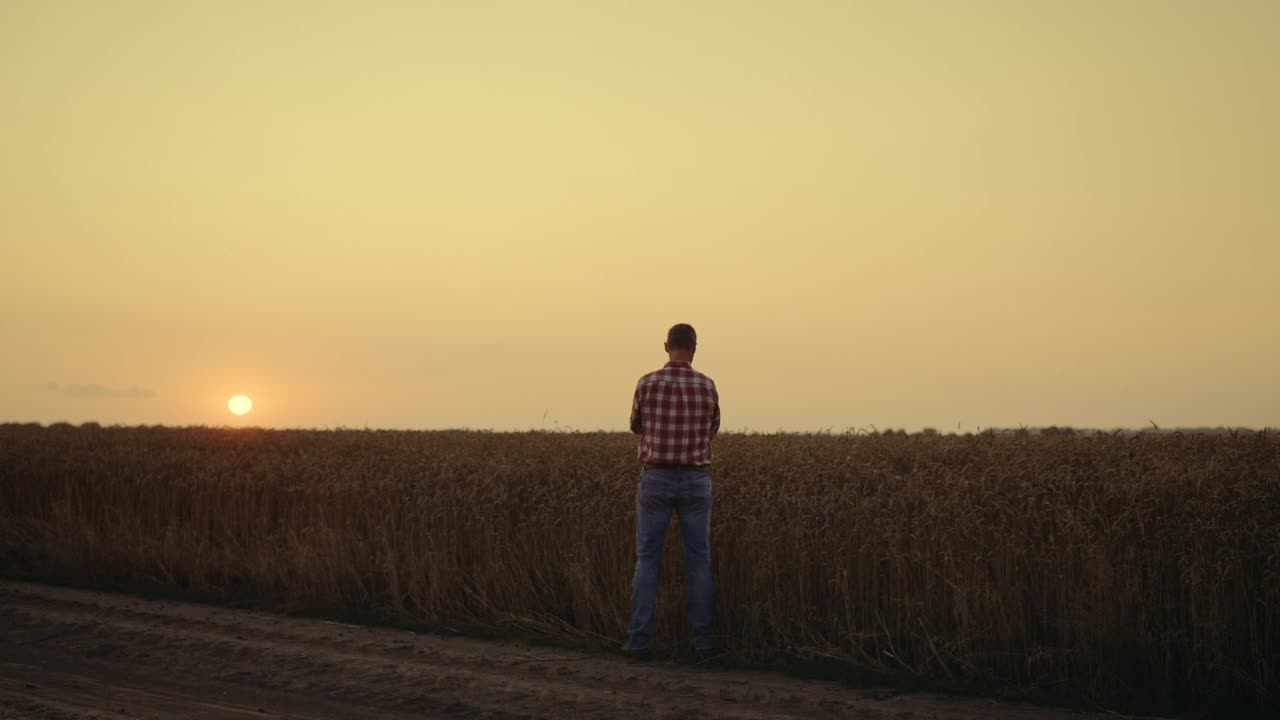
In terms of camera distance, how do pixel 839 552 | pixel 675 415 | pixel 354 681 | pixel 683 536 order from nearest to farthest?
pixel 354 681 → pixel 675 415 → pixel 683 536 → pixel 839 552

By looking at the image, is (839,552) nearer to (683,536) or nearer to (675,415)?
(683,536)

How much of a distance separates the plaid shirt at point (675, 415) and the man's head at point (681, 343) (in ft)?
0.30

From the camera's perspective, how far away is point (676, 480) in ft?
31.8

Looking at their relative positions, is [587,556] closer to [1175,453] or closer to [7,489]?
[1175,453]

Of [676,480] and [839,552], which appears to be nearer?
[676,480]

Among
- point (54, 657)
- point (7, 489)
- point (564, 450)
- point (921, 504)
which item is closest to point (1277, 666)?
point (921, 504)

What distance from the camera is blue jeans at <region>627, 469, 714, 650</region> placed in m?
9.69

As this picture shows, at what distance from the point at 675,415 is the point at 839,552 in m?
2.05

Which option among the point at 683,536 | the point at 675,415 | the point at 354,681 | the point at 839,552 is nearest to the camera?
the point at 354,681

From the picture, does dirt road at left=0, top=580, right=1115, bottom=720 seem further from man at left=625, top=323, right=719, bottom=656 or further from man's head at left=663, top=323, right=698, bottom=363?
man's head at left=663, top=323, right=698, bottom=363

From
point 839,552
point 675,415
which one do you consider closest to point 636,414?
point 675,415

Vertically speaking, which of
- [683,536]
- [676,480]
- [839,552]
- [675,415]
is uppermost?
[675,415]

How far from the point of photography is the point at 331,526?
14.5 m

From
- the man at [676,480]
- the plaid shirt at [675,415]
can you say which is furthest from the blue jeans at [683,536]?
the plaid shirt at [675,415]
